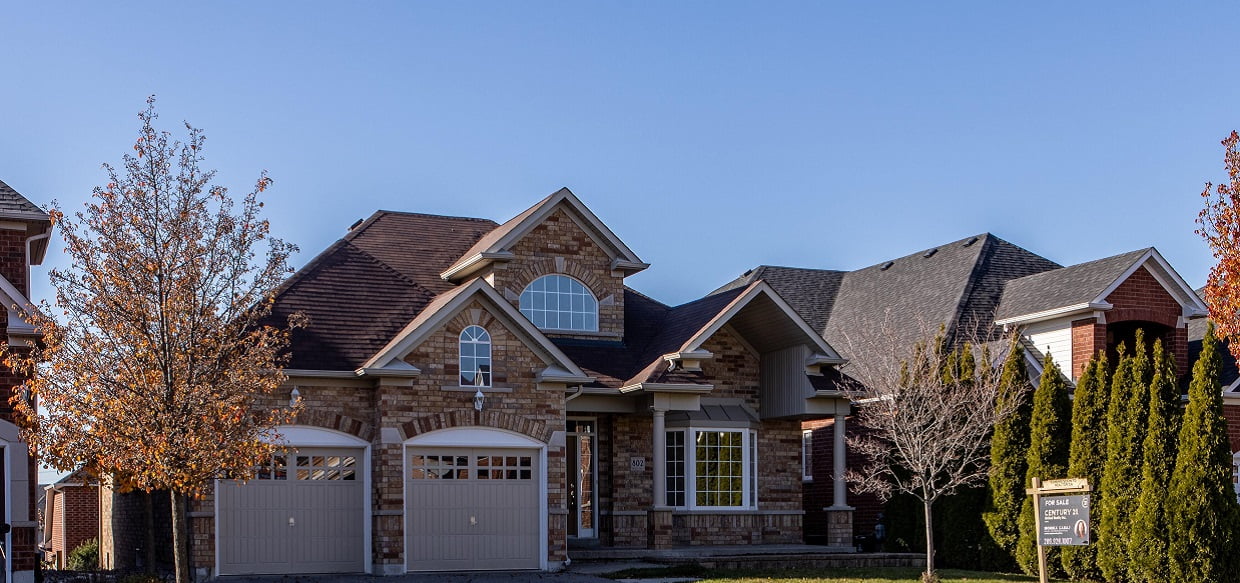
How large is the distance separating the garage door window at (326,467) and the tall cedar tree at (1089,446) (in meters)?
12.0

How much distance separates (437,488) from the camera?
21797 millimetres

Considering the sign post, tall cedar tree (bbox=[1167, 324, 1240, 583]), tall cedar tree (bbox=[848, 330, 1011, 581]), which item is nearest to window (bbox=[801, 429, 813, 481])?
tall cedar tree (bbox=[848, 330, 1011, 581])

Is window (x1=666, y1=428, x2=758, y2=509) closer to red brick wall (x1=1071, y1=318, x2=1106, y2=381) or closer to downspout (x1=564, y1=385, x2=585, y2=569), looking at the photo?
downspout (x1=564, y1=385, x2=585, y2=569)

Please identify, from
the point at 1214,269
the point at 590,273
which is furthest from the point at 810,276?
the point at 1214,269

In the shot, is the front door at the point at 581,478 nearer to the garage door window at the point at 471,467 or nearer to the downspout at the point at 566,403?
the downspout at the point at 566,403

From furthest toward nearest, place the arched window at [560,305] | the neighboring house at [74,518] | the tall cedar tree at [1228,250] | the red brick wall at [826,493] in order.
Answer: the neighboring house at [74,518], the red brick wall at [826,493], the arched window at [560,305], the tall cedar tree at [1228,250]

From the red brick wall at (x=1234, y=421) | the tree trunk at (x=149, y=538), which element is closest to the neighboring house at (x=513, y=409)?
the tree trunk at (x=149, y=538)

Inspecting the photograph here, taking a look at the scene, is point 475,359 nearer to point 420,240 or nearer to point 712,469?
point 420,240

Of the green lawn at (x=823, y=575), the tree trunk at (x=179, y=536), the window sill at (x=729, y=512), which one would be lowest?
the green lawn at (x=823, y=575)

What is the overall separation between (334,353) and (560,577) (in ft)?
17.3

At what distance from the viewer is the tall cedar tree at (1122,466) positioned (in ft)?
69.0

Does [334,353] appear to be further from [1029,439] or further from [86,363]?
[1029,439]

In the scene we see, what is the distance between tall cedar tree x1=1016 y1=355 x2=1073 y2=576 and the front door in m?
8.02

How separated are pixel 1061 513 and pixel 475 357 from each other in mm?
9873
